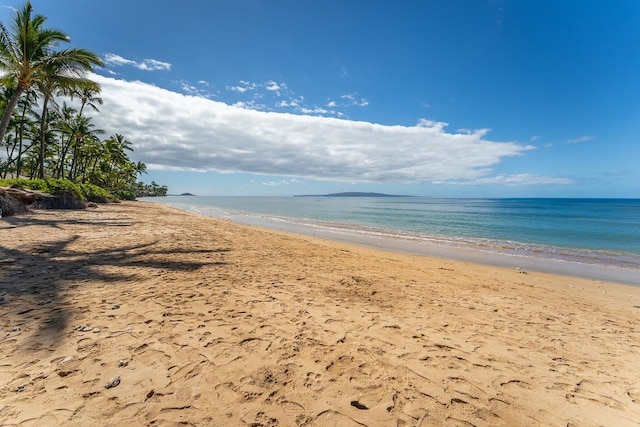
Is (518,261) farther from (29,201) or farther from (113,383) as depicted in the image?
(29,201)

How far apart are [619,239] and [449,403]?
2868 centimetres

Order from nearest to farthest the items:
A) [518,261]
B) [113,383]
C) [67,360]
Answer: [113,383] → [67,360] → [518,261]

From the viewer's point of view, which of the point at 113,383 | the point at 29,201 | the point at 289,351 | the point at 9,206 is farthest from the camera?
the point at 29,201

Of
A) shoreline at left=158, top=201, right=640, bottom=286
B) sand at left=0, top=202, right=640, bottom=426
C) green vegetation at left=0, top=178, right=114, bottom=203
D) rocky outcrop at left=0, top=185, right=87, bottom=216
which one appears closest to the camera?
sand at left=0, top=202, right=640, bottom=426

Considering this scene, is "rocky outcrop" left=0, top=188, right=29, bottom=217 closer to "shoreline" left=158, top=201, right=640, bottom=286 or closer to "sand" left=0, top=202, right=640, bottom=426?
"sand" left=0, top=202, right=640, bottom=426

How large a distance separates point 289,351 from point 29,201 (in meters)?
21.5

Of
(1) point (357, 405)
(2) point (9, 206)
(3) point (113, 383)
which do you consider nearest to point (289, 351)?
(1) point (357, 405)

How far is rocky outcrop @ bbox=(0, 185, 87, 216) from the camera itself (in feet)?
44.0

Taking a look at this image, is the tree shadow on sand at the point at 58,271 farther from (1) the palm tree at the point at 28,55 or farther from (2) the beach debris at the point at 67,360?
(1) the palm tree at the point at 28,55

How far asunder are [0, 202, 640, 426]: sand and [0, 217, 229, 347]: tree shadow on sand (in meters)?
0.04

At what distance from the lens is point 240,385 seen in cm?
297

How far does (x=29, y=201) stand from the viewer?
54.4ft

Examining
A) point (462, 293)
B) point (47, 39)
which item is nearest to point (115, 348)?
point (462, 293)

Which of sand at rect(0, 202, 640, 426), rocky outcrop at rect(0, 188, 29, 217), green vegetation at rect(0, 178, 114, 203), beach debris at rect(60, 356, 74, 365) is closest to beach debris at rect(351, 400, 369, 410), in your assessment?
sand at rect(0, 202, 640, 426)
